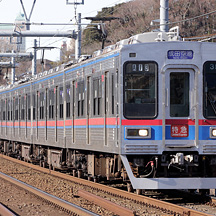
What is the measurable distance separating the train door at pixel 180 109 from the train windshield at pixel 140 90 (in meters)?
0.27

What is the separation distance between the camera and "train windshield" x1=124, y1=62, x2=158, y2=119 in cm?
1098

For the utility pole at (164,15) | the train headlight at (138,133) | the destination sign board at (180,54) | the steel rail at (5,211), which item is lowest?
the steel rail at (5,211)

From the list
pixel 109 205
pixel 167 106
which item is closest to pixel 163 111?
pixel 167 106

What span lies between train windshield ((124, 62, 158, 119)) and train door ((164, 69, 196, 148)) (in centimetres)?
27

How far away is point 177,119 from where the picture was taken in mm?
11008

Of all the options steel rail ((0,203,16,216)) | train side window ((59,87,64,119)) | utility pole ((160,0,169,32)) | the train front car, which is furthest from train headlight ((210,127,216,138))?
train side window ((59,87,64,119))

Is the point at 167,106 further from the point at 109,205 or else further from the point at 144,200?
the point at 109,205

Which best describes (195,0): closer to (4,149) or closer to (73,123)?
(4,149)

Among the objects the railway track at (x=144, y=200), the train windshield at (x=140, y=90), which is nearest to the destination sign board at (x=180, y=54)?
the train windshield at (x=140, y=90)

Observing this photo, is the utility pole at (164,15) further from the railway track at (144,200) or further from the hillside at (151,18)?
the hillside at (151,18)

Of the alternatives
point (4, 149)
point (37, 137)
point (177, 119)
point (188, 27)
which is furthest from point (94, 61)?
point (188, 27)

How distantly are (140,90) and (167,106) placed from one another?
61cm

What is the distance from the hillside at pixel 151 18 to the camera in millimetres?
48656

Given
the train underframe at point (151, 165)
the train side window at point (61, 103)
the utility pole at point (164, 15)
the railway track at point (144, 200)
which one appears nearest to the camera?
the railway track at point (144, 200)
